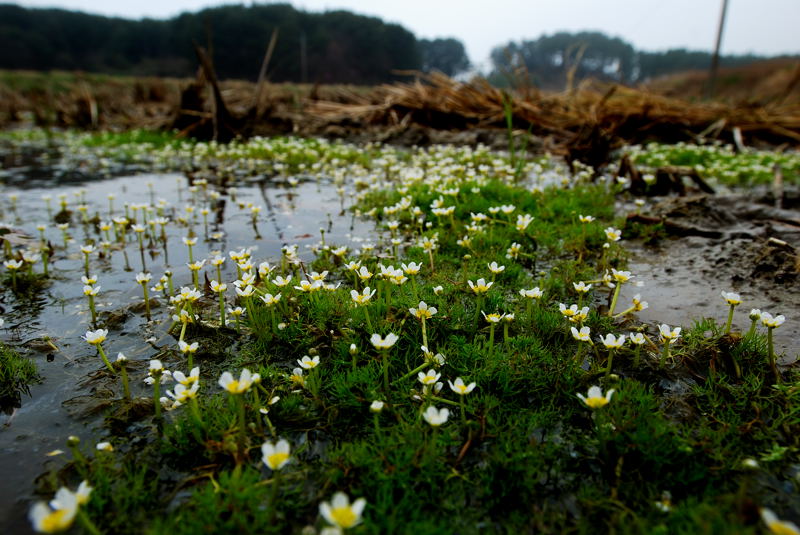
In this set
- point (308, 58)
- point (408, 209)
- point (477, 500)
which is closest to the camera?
point (477, 500)

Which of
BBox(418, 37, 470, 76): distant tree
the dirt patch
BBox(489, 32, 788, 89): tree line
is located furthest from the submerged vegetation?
BBox(418, 37, 470, 76): distant tree

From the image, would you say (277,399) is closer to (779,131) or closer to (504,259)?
(504,259)

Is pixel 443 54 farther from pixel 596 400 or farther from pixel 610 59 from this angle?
pixel 596 400

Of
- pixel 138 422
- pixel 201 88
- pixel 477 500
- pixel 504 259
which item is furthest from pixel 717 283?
pixel 201 88

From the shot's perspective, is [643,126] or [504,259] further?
[643,126]

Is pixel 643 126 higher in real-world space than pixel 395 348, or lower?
higher

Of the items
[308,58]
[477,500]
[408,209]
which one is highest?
[308,58]

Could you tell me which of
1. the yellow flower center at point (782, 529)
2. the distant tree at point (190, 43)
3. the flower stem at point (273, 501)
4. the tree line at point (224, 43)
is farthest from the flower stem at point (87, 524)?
the distant tree at point (190, 43)

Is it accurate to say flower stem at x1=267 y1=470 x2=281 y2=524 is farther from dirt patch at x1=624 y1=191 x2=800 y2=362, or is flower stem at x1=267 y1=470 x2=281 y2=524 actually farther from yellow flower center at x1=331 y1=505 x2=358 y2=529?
dirt patch at x1=624 y1=191 x2=800 y2=362
